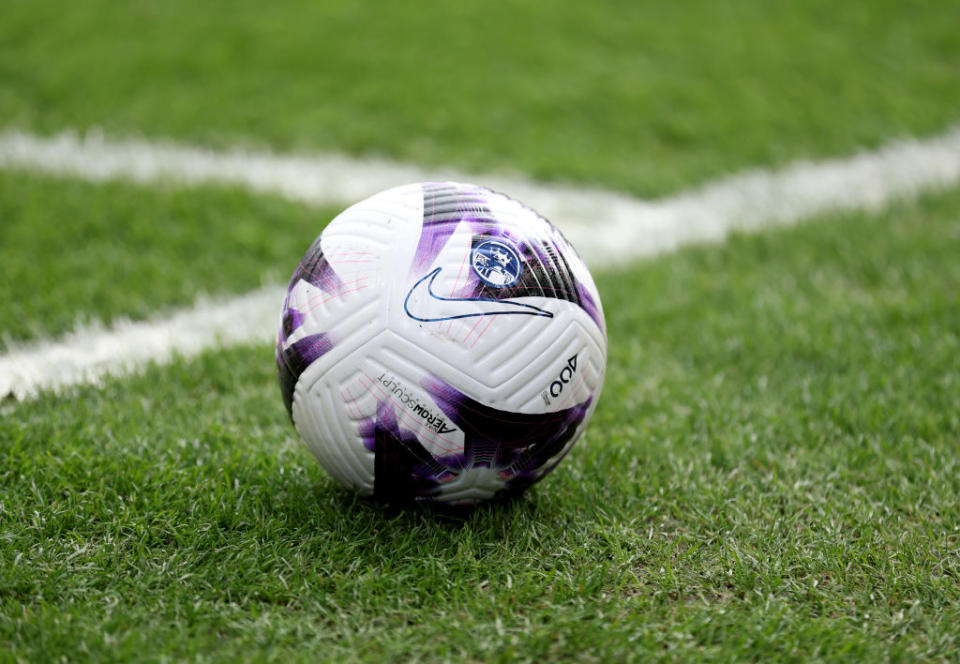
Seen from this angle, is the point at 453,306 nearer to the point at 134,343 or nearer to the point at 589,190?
the point at 134,343

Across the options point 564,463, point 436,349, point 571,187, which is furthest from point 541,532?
point 571,187

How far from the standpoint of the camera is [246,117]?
597cm

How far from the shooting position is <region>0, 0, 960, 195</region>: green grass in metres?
5.83

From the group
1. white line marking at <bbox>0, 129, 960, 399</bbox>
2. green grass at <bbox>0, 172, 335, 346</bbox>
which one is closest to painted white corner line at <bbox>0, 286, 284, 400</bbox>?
green grass at <bbox>0, 172, 335, 346</bbox>

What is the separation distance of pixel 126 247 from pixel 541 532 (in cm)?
275

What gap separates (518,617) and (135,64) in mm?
5663

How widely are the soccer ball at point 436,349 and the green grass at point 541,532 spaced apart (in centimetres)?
23

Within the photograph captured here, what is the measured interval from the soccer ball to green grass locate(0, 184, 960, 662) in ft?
0.75

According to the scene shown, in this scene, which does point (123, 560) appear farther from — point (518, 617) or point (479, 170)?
point (479, 170)

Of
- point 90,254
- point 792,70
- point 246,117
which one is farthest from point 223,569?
point 792,70

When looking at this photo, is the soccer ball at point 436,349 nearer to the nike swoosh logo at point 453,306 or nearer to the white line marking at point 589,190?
the nike swoosh logo at point 453,306

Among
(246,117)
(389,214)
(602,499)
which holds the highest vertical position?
(389,214)

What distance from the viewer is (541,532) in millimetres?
2543

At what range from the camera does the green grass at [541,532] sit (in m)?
2.15
